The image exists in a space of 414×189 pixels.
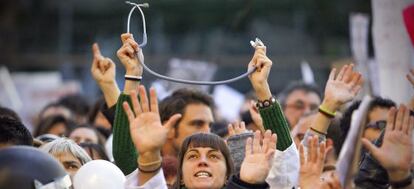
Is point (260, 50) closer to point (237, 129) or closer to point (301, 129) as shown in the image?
point (237, 129)

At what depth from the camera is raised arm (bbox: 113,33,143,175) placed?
21.7 feet

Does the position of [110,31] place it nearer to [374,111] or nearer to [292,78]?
[292,78]

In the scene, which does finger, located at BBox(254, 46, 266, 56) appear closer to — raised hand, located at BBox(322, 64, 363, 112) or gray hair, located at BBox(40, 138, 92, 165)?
raised hand, located at BBox(322, 64, 363, 112)

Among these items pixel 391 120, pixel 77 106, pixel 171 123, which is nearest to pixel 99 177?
pixel 171 123

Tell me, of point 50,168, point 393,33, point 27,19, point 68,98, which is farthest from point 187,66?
point 27,19

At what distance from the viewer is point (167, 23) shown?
1884 cm

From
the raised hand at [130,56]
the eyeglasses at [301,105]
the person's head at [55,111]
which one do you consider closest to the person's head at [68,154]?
the raised hand at [130,56]

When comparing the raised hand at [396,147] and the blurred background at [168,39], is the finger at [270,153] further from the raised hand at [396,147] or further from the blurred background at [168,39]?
the blurred background at [168,39]

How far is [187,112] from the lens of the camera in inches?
332

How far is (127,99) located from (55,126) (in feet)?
11.5

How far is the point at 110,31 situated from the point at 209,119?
10.4 m

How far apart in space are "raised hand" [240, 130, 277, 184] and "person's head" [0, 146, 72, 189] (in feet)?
3.12

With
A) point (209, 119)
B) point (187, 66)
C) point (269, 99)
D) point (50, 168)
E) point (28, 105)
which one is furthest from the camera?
point (28, 105)

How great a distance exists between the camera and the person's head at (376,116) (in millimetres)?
8141
